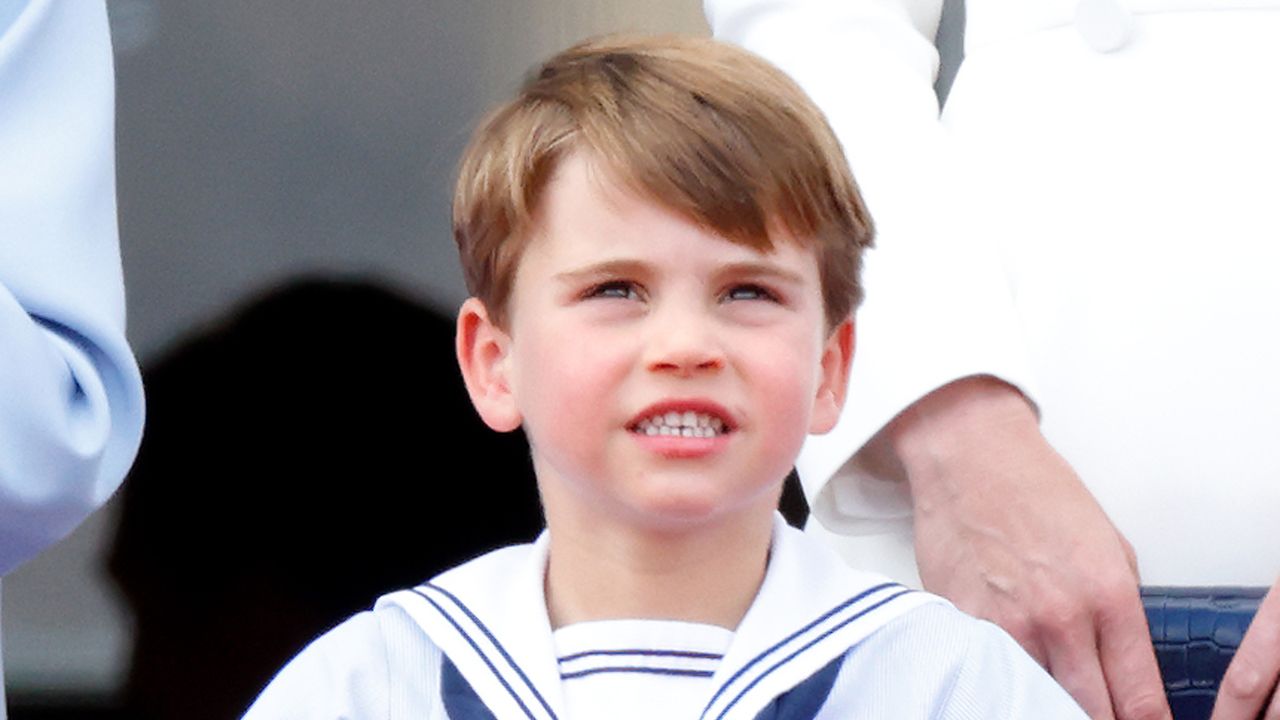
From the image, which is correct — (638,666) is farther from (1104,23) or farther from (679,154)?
(1104,23)

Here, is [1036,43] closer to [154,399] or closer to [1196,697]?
[1196,697]

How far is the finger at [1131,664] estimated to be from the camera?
1.50 meters

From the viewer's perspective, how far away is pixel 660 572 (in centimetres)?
146

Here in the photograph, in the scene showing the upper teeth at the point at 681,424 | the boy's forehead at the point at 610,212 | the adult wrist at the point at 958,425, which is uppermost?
the boy's forehead at the point at 610,212

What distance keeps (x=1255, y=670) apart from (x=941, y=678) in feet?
0.65

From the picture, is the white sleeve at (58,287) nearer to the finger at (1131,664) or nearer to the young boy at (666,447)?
the young boy at (666,447)

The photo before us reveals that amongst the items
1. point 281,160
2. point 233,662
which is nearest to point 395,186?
point 281,160

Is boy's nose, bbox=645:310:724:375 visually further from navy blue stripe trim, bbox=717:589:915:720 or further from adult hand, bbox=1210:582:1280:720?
adult hand, bbox=1210:582:1280:720

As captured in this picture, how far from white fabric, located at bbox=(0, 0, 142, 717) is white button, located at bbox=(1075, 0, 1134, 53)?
688 mm

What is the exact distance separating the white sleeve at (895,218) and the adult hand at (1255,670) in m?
0.26

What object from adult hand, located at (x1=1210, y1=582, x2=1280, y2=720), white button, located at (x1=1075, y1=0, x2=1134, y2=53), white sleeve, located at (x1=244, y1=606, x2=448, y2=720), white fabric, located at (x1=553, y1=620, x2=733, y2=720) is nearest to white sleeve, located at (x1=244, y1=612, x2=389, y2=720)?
white sleeve, located at (x1=244, y1=606, x2=448, y2=720)

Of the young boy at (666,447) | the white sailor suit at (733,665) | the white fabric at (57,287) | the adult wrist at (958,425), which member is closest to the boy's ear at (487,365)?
the young boy at (666,447)

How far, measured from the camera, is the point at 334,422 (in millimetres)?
2418

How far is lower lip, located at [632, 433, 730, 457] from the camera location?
138 cm
